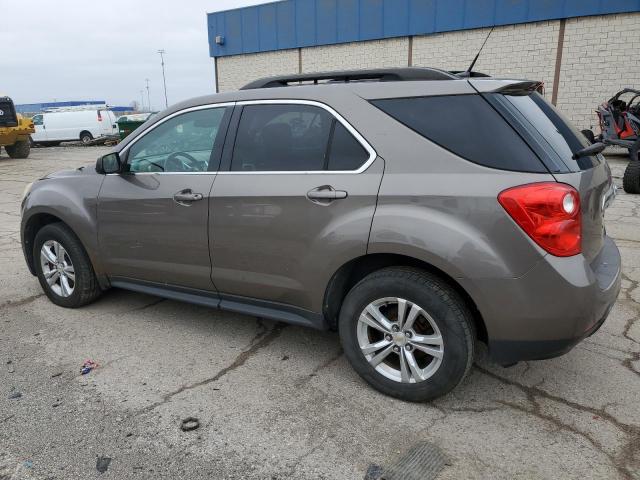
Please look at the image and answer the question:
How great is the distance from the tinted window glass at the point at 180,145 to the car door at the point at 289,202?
0.71 feet

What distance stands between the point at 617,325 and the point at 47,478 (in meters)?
3.74

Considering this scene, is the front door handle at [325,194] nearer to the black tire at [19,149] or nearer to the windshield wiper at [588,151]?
the windshield wiper at [588,151]

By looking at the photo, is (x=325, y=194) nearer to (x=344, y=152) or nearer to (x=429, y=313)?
(x=344, y=152)

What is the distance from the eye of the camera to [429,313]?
2.62 meters

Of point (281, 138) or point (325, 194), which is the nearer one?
point (325, 194)

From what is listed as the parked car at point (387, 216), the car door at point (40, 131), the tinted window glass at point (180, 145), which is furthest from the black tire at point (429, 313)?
the car door at point (40, 131)

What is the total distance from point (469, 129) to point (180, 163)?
200 centimetres

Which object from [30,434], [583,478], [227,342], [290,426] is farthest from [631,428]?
[30,434]

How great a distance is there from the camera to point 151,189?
3.55 meters

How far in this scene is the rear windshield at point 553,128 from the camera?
2.56 metres

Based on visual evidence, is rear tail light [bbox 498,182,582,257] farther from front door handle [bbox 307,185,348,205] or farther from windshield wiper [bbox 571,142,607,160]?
front door handle [bbox 307,185,348,205]

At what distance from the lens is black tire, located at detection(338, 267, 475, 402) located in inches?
102

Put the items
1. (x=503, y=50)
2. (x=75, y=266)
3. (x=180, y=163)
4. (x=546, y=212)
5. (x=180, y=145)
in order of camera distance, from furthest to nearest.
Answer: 1. (x=503, y=50)
2. (x=75, y=266)
3. (x=180, y=145)
4. (x=180, y=163)
5. (x=546, y=212)

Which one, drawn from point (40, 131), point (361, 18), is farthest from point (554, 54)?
point (40, 131)
